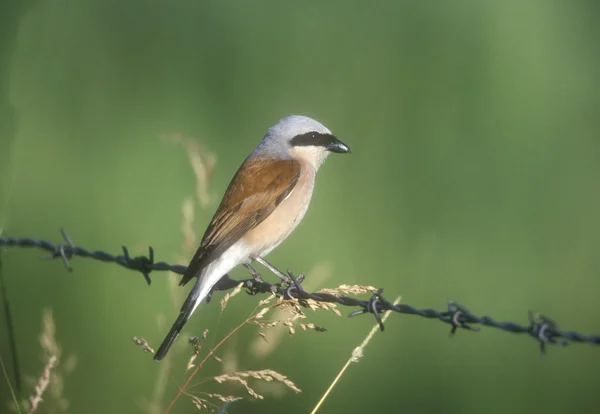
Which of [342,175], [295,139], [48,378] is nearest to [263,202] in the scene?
[295,139]

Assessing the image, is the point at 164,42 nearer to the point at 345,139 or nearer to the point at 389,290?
the point at 345,139

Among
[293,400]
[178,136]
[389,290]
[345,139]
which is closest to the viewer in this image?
[178,136]

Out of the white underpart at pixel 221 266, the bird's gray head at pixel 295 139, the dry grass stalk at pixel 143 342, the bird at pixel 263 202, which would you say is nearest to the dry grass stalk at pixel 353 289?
the dry grass stalk at pixel 143 342

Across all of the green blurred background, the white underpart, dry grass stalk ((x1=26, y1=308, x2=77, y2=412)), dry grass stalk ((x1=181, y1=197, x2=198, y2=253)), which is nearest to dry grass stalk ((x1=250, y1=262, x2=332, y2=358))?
the green blurred background

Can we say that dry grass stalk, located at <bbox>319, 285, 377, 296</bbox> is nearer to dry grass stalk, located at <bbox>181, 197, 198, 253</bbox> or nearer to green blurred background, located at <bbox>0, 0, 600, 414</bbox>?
green blurred background, located at <bbox>0, 0, 600, 414</bbox>

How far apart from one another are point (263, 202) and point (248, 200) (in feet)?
0.25

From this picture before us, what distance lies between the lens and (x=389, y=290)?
515 centimetres

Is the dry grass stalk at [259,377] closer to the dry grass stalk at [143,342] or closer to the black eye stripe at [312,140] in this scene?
the dry grass stalk at [143,342]

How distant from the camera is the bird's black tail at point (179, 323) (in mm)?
3249

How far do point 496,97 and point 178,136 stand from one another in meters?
3.55

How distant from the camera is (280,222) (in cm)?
388

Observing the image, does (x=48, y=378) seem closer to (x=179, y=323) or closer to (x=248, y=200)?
(x=179, y=323)

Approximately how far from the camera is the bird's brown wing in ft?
11.8

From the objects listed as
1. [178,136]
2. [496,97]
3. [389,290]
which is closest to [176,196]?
[389,290]
